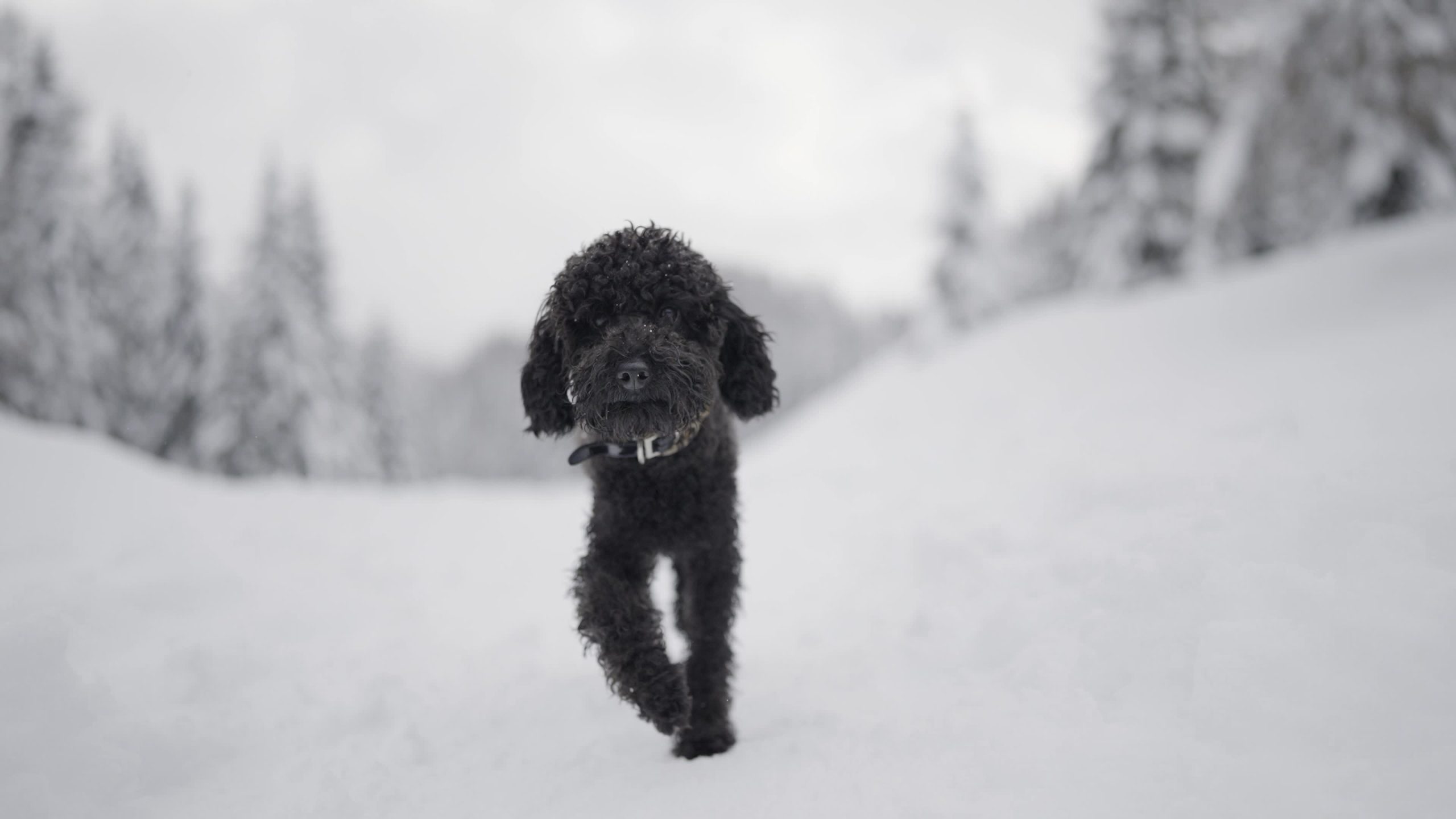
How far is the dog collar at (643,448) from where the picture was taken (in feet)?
12.2

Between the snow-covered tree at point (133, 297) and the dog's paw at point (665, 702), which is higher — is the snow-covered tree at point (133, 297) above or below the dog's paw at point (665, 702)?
above

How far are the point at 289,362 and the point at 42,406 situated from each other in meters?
6.43

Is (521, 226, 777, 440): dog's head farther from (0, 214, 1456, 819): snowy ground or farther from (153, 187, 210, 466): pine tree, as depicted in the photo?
(153, 187, 210, 466): pine tree

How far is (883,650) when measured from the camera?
14.9 feet

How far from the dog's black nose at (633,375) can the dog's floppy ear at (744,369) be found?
2.82ft

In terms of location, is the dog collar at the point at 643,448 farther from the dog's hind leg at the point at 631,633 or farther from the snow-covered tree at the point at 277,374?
the snow-covered tree at the point at 277,374

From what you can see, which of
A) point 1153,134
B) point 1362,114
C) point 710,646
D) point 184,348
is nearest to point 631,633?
point 710,646

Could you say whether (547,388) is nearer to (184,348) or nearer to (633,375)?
(633,375)

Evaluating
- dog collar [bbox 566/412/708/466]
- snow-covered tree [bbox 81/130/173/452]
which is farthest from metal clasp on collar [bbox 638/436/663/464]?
snow-covered tree [bbox 81/130/173/452]

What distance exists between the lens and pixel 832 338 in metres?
86.6

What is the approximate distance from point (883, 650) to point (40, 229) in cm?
2917

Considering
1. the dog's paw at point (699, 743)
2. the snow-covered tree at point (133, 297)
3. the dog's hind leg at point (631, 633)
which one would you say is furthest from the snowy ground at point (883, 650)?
the snow-covered tree at point (133, 297)

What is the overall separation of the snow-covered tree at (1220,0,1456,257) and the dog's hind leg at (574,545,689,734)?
1482 centimetres

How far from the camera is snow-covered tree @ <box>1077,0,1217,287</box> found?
908 inches
